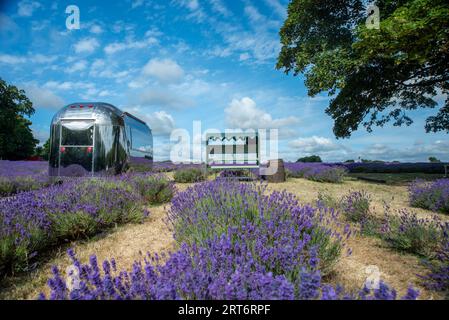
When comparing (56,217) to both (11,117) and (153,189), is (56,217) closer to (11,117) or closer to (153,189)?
(153,189)

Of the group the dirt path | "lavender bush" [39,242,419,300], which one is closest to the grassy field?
the dirt path

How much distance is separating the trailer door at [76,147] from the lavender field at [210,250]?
318 cm

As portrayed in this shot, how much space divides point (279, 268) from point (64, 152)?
794 centimetres

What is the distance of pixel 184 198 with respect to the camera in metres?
3.99

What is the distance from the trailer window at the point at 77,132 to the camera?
25.3 feet

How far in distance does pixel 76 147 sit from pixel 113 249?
5740mm

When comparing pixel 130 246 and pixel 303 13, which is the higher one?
pixel 303 13

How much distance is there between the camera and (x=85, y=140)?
25.3ft

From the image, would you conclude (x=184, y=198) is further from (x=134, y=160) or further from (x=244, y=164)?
(x=134, y=160)

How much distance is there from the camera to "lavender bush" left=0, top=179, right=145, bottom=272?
2654 mm

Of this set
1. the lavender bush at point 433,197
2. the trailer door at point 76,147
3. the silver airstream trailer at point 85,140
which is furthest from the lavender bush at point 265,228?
the trailer door at point 76,147

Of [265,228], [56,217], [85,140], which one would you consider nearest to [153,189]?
[56,217]

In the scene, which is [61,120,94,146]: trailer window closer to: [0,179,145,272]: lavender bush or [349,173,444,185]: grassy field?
[0,179,145,272]: lavender bush
